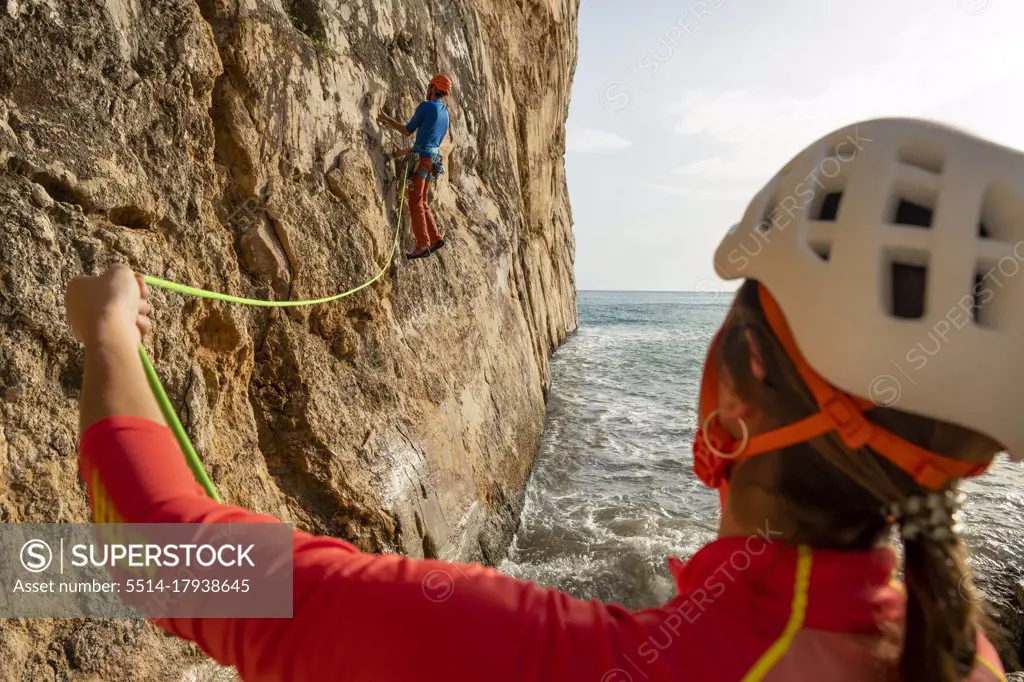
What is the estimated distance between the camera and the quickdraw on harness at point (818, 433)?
87cm

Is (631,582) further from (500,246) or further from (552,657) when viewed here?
(552,657)

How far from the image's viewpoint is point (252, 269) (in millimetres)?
3717

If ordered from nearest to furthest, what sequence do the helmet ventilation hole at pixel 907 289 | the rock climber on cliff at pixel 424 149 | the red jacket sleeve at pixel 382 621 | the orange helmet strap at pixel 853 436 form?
the red jacket sleeve at pixel 382 621 → the orange helmet strap at pixel 853 436 → the helmet ventilation hole at pixel 907 289 → the rock climber on cliff at pixel 424 149

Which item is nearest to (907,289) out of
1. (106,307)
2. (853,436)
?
(853,436)

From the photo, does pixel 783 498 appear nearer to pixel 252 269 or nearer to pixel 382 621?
pixel 382 621

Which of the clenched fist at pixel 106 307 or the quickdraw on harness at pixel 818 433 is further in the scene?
the clenched fist at pixel 106 307

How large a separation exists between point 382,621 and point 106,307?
77 cm

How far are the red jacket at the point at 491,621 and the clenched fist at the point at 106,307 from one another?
0.78ft

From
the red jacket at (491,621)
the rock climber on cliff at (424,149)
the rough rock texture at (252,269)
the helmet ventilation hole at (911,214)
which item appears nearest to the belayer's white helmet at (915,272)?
the helmet ventilation hole at (911,214)

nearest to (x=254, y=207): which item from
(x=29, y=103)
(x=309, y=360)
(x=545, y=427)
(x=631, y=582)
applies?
(x=309, y=360)

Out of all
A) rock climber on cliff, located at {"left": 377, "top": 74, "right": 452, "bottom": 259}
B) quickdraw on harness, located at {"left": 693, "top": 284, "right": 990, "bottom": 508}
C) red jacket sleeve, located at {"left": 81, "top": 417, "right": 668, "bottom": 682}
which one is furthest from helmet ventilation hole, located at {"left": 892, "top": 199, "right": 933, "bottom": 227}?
rock climber on cliff, located at {"left": 377, "top": 74, "right": 452, "bottom": 259}

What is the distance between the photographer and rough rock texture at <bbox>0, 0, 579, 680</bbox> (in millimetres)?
2363

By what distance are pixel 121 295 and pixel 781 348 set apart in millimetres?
1200

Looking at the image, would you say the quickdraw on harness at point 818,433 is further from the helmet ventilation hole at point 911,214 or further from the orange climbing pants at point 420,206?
the orange climbing pants at point 420,206
